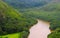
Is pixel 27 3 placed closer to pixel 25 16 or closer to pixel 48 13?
pixel 25 16

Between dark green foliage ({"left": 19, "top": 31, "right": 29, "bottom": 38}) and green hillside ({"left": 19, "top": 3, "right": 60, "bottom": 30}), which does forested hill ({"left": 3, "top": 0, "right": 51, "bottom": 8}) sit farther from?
dark green foliage ({"left": 19, "top": 31, "right": 29, "bottom": 38})

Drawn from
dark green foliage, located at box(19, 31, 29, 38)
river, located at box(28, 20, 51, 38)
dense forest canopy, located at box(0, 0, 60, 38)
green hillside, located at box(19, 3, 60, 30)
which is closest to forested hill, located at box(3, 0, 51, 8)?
dense forest canopy, located at box(0, 0, 60, 38)

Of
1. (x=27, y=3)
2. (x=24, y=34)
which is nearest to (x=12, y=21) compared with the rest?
(x=24, y=34)

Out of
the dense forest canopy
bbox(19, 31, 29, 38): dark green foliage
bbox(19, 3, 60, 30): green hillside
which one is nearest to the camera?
bbox(19, 31, 29, 38): dark green foliage

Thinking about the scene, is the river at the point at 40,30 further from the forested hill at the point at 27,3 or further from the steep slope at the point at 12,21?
the forested hill at the point at 27,3

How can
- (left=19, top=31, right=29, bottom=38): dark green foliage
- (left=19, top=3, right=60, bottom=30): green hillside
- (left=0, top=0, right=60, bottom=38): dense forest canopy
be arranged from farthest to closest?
(left=19, top=3, right=60, bottom=30): green hillside < (left=0, top=0, right=60, bottom=38): dense forest canopy < (left=19, top=31, right=29, bottom=38): dark green foliage

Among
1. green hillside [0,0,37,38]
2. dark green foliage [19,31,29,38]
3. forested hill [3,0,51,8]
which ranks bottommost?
dark green foliage [19,31,29,38]

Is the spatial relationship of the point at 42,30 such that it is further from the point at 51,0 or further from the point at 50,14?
the point at 51,0
